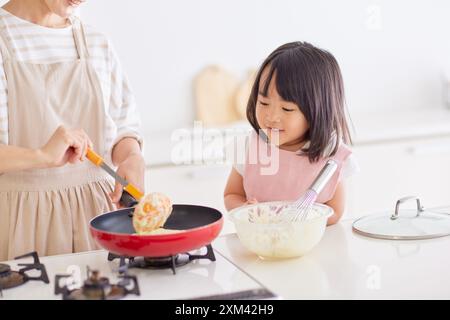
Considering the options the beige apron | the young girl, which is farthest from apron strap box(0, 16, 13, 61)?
the young girl

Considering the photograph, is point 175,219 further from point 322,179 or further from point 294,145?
point 294,145

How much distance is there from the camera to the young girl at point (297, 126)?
1.67 meters

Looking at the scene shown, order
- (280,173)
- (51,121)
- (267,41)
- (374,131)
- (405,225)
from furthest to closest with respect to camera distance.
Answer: (267,41) → (374,131) → (280,173) → (51,121) → (405,225)

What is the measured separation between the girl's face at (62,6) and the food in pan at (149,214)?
517 millimetres

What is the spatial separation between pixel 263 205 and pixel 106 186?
0.44m

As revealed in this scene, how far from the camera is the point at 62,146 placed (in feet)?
4.54

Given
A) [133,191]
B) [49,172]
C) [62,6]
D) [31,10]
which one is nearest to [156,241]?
[133,191]

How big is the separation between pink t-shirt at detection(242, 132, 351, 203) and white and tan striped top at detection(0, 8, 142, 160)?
12.1 inches

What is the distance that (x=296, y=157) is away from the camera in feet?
5.75

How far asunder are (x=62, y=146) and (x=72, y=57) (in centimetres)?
40

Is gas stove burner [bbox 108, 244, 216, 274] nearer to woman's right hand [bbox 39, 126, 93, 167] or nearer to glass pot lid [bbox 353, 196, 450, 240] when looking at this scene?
woman's right hand [bbox 39, 126, 93, 167]

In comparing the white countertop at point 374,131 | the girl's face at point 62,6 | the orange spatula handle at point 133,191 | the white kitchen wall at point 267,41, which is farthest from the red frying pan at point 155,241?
the white kitchen wall at point 267,41
